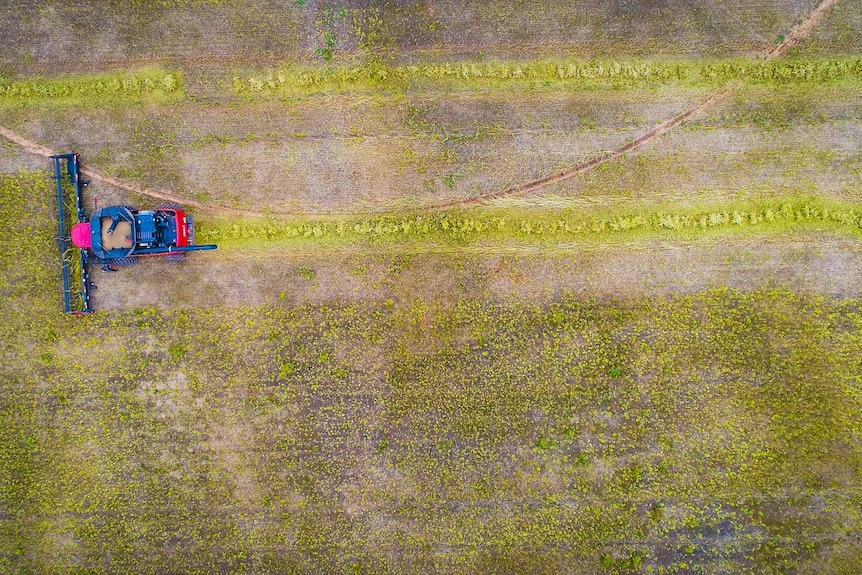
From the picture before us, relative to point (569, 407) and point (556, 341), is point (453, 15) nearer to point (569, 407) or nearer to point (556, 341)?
point (556, 341)

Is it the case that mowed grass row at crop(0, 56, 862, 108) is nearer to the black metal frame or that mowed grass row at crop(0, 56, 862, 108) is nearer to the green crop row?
the green crop row

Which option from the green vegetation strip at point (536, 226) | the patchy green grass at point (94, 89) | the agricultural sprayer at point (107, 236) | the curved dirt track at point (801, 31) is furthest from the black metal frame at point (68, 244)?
the curved dirt track at point (801, 31)

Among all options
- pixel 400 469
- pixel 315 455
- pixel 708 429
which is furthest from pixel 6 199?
pixel 708 429

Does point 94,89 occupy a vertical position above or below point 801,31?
below

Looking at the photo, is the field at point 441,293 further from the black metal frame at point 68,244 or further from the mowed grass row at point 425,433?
the black metal frame at point 68,244

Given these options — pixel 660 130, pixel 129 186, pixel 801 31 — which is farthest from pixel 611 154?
pixel 129 186

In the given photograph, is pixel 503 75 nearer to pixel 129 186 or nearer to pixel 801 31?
pixel 801 31
